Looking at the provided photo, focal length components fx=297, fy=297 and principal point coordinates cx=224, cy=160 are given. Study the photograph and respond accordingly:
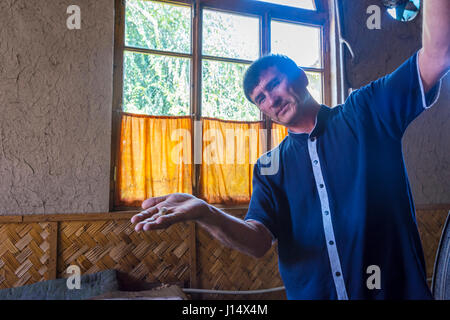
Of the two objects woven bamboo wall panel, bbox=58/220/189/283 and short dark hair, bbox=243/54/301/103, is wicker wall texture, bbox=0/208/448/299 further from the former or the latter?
short dark hair, bbox=243/54/301/103

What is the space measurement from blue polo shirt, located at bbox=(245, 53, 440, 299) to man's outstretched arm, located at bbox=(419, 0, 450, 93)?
0.03 metres

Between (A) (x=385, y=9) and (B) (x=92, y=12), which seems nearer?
(B) (x=92, y=12)

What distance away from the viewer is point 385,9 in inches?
121

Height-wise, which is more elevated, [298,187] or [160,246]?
[298,187]

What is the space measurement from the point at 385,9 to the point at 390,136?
294 centimetres

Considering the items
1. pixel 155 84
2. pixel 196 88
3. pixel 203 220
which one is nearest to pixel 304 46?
pixel 196 88

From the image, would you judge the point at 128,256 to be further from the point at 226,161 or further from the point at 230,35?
the point at 230,35

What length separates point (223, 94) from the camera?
Answer: 275cm

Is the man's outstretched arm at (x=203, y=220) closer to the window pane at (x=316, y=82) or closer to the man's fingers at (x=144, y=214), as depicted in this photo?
the man's fingers at (x=144, y=214)

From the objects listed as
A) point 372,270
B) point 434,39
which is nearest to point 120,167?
point 372,270

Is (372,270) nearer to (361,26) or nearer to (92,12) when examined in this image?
(92,12)

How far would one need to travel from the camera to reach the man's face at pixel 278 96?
3.27ft
